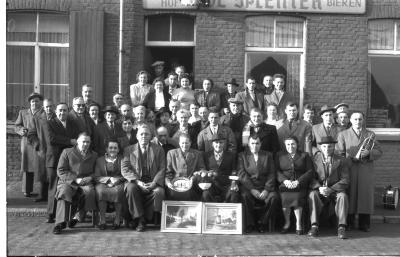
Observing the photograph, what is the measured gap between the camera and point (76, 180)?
9523 millimetres

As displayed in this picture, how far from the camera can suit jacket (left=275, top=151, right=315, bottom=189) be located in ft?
31.4

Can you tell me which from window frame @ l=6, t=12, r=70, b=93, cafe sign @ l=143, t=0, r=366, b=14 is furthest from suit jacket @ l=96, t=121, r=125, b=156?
cafe sign @ l=143, t=0, r=366, b=14

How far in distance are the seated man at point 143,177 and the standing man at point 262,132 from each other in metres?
1.53

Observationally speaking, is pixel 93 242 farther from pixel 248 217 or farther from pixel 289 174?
pixel 289 174

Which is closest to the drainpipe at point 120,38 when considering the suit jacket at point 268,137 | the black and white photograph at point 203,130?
the black and white photograph at point 203,130

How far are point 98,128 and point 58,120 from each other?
2.20 ft

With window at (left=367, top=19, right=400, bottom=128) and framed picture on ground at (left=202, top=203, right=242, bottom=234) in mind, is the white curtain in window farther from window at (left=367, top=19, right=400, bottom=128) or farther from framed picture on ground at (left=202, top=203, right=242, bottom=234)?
framed picture on ground at (left=202, top=203, right=242, bottom=234)

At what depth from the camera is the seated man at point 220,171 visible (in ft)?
31.2

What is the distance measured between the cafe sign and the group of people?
3.24 meters

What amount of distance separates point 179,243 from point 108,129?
8.59ft

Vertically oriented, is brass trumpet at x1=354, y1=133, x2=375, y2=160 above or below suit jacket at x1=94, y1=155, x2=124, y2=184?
above

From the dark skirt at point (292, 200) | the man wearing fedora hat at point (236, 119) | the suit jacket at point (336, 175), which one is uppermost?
the man wearing fedora hat at point (236, 119)

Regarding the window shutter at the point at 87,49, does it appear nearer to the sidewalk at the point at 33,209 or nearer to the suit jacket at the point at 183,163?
the sidewalk at the point at 33,209

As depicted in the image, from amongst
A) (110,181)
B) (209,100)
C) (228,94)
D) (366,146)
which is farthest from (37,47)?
(366,146)
